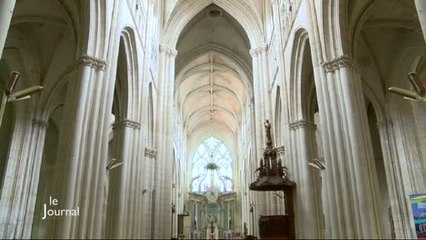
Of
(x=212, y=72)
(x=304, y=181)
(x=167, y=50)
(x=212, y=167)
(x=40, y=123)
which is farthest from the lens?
(x=212, y=167)

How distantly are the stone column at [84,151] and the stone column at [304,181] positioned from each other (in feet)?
24.7

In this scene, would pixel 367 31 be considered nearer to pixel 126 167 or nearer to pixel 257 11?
pixel 257 11

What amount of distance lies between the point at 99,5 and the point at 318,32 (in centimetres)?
625

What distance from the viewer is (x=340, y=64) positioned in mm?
9883

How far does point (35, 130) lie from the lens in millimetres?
15859

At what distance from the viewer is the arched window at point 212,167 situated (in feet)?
140

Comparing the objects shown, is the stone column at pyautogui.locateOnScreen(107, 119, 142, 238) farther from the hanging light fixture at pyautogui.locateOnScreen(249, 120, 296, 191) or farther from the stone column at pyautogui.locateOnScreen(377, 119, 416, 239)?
the stone column at pyautogui.locateOnScreen(377, 119, 416, 239)

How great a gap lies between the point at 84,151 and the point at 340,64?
6827mm

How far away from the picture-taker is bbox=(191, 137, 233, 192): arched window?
1684 inches

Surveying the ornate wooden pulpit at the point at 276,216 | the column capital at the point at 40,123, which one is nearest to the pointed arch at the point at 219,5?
the column capital at the point at 40,123

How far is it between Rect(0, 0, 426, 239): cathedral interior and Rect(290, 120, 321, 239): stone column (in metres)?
0.05

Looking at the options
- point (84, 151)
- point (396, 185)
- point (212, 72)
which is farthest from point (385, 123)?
point (212, 72)

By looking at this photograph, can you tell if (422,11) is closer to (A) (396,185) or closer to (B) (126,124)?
(B) (126,124)

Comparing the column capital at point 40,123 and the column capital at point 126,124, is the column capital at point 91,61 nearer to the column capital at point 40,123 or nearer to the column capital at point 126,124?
the column capital at point 126,124
